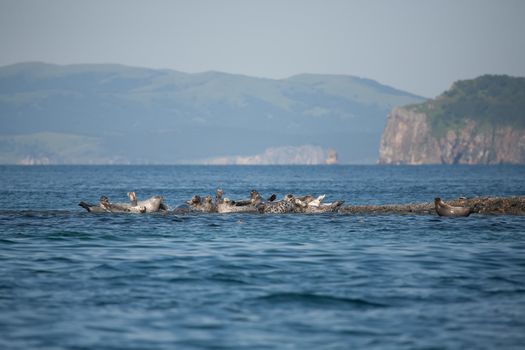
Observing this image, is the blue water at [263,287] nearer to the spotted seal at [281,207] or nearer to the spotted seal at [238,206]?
the spotted seal at [281,207]

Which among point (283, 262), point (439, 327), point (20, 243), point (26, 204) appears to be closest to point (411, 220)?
point (283, 262)

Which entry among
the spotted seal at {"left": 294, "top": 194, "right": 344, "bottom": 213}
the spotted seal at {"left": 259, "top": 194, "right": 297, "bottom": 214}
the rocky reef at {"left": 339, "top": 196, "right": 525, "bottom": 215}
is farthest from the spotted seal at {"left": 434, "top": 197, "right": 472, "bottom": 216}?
the spotted seal at {"left": 259, "top": 194, "right": 297, "bottom": 214}

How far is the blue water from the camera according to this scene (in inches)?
627

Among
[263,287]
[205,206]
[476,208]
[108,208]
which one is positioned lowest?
[263,287]

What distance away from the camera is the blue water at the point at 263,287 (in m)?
15.9

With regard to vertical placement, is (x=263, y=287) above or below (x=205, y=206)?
below

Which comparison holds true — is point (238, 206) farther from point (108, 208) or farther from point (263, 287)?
point (263, 287)

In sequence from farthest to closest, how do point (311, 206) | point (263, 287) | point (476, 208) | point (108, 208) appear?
point (108, 208), point (311, 206), point (476, 208), point (263, 287)

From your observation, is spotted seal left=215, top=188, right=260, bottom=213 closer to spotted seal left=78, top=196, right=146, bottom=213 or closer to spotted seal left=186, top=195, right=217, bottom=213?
spotted seal left=186, top=195, right=217, bottom=213

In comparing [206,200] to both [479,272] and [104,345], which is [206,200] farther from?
[104,345]

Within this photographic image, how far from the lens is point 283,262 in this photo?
82.0ft

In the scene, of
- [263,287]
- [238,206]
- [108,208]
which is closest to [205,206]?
[238,206]

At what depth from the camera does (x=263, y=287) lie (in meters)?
20.9

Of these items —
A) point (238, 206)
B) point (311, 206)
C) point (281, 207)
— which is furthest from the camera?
point (238, 206)
